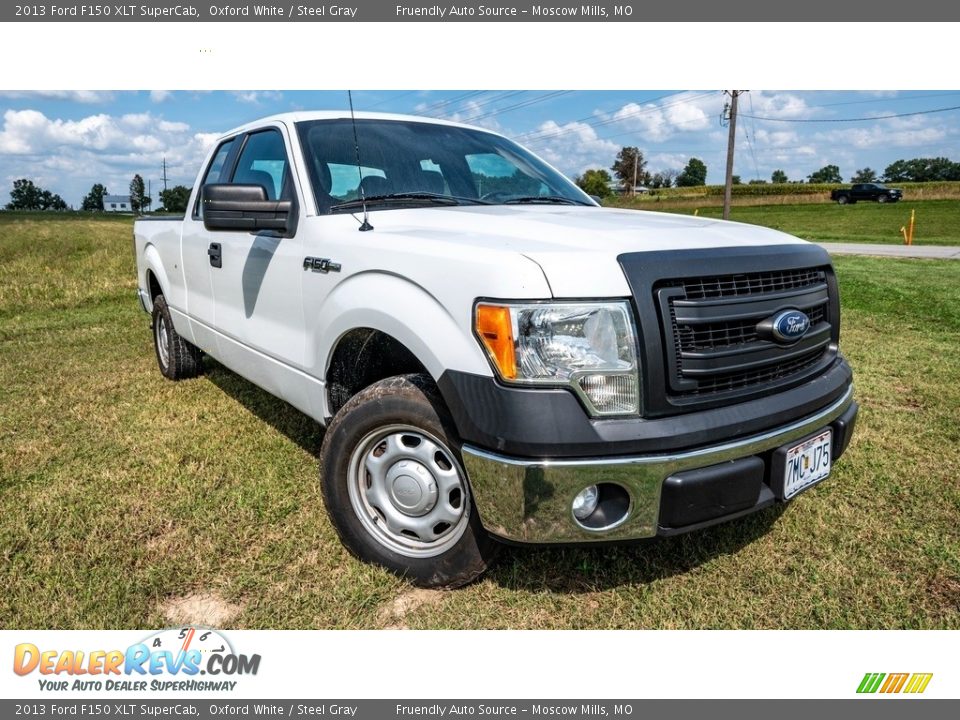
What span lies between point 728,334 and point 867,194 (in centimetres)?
5438

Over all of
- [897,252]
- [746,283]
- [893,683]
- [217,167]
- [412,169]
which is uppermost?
[217,167]

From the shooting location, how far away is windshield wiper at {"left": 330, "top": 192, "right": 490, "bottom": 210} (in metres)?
3.06

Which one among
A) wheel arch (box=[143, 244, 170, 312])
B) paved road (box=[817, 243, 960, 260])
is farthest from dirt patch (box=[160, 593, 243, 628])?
paved road (box=[817, 243, 960, 260])

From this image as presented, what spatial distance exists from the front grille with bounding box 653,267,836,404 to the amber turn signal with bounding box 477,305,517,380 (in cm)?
48

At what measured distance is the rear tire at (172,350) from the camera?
5434mm

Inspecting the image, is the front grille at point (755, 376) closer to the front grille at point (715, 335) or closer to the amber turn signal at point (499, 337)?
the front grille at point (715, 335)

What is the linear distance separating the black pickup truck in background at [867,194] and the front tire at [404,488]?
53412 mm

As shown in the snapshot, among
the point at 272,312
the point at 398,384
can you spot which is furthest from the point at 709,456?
the point at 272,312

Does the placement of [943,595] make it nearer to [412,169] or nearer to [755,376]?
[755,376]

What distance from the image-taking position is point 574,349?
2.08 m

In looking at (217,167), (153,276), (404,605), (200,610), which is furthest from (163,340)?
(404,605)

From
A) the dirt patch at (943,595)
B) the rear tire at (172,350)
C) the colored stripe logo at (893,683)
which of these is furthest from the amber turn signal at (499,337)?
the rear tire at (172,350)

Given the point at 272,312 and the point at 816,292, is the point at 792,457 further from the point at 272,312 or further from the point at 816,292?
the point at 272,312

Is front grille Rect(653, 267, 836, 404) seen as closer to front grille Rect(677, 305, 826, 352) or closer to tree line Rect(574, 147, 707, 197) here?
front grille Rect(677, 305, 826, 352)
